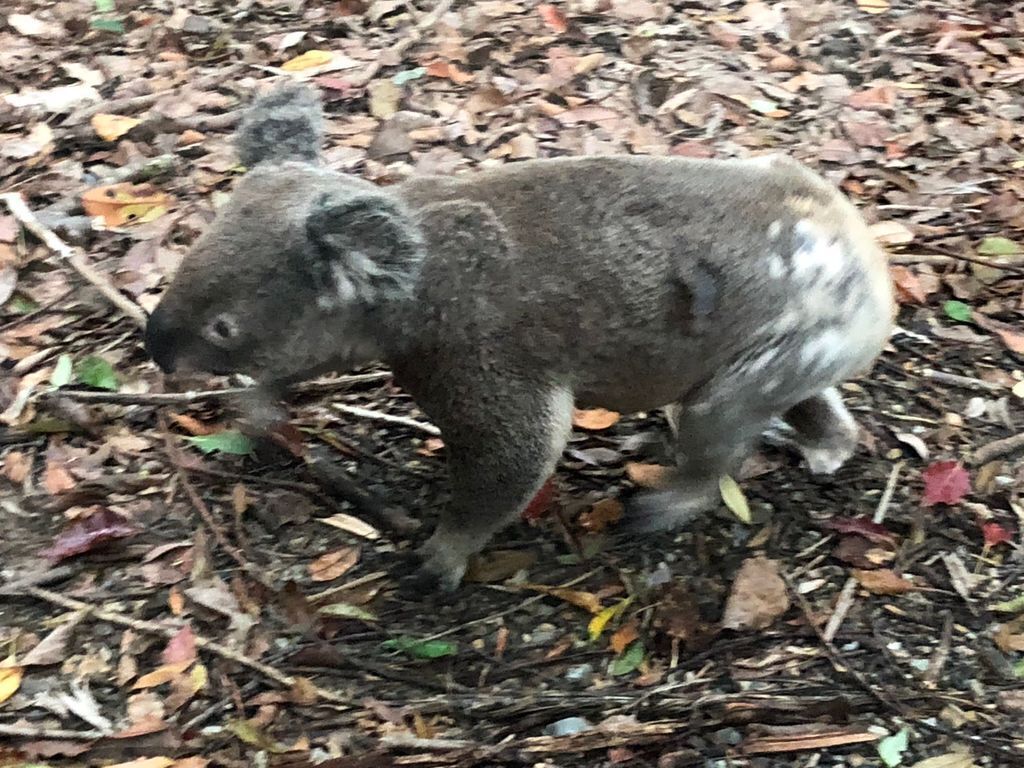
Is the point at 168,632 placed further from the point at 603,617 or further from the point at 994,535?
the point at 994,535

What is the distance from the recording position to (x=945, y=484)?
2.79 metres

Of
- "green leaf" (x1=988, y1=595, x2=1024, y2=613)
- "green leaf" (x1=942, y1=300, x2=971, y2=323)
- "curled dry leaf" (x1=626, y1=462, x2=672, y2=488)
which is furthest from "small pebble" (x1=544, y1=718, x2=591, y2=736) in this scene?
"green leaf" (x1=942, y1=300, x2=971, y2=323)

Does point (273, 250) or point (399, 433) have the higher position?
point (273, 250)

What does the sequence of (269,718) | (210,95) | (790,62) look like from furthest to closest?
(790,62), (210,95), (269,718)

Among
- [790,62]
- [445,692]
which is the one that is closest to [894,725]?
[445,692]

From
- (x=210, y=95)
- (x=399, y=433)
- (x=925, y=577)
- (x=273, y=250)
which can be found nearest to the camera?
(x=273, y=250)

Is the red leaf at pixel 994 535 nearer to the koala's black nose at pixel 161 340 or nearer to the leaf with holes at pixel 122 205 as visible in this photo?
the koala's black nose at pixel 161 340

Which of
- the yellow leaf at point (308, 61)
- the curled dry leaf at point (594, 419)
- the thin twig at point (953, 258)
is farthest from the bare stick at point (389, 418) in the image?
the yellow leaf at point (308, 61)

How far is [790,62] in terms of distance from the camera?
429 cm

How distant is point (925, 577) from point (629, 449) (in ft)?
2.62

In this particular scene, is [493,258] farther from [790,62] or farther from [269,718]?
[790,62]

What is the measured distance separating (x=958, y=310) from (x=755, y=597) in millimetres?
1295

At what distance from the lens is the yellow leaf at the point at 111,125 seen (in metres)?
3.72

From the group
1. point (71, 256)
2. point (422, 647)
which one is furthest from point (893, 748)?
point (71, 256)
